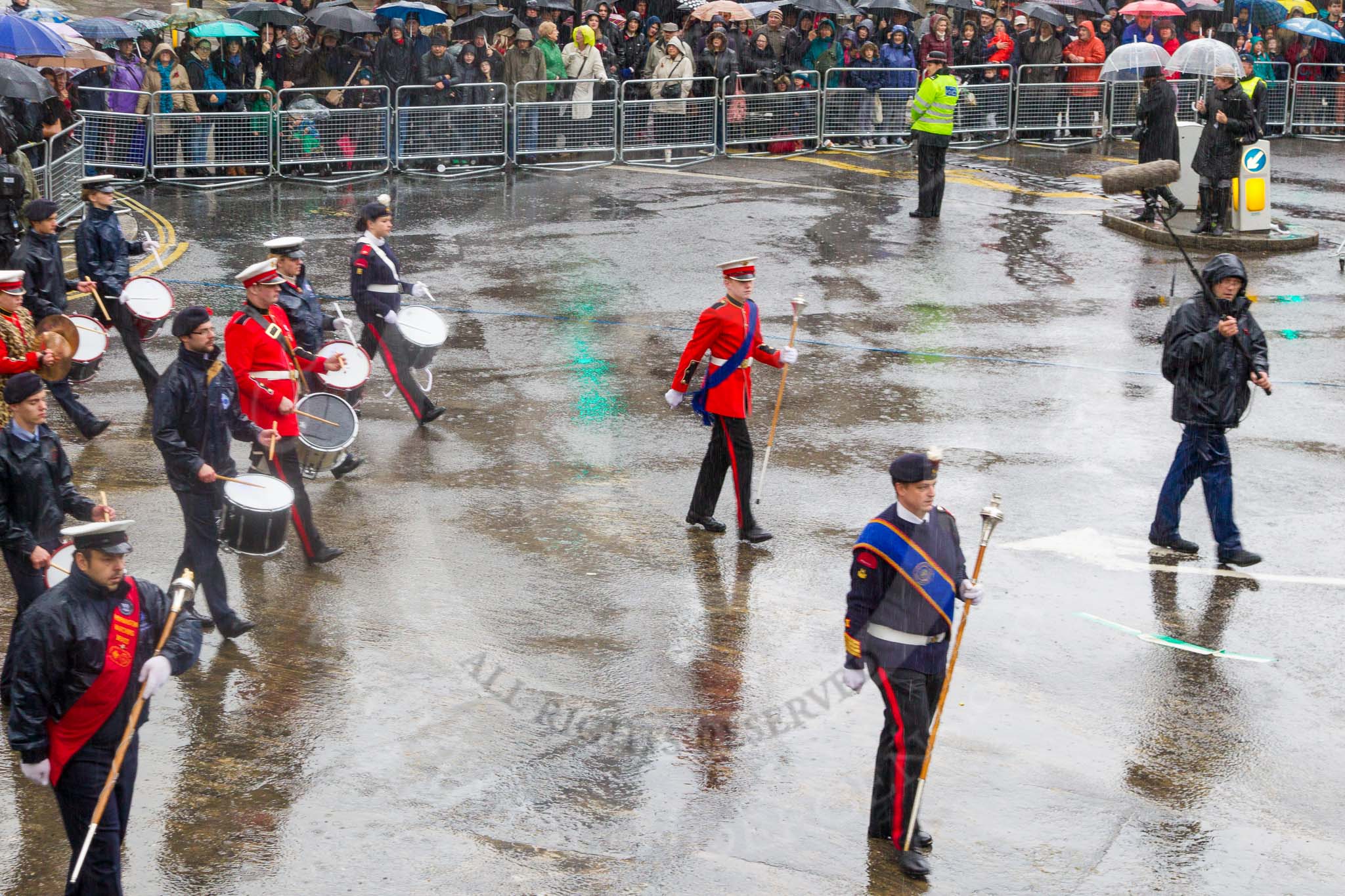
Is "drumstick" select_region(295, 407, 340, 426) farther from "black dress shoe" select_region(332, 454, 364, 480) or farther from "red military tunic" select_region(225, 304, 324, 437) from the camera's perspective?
"red military tunic" select_region(225, 304, 324, 437)

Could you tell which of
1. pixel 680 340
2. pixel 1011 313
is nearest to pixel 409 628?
pixel 680 340

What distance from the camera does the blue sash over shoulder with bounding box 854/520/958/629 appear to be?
23.3 feet

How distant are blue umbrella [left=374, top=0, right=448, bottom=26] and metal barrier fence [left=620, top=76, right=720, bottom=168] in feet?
10.0

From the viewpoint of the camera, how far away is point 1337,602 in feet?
32.3

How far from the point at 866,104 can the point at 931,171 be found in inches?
211

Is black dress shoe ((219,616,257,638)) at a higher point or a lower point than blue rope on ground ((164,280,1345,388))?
lower

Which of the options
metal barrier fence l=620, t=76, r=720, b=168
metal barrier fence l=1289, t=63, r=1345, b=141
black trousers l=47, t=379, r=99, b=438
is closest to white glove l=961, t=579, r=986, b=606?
black trousers l=47, t=379, r=99, b=438

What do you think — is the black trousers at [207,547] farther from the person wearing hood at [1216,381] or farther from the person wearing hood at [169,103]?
the person wearing hood at [169,103]

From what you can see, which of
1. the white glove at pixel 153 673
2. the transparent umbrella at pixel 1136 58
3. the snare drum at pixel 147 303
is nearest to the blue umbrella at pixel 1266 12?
the transparent umbrella at pixel 1136 58

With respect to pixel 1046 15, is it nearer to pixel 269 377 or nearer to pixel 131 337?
pixel 131 337

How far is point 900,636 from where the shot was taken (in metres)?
7.11

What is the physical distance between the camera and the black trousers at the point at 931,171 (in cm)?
2073

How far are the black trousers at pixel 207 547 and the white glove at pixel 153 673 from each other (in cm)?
276

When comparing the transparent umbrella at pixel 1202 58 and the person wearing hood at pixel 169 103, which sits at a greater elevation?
the transparent umbrella at pixel 1202 58
